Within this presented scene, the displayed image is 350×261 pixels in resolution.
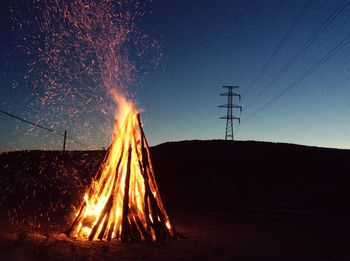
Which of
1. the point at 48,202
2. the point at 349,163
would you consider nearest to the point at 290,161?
the point at 349,163

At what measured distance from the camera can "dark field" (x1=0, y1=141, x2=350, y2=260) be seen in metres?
9.43

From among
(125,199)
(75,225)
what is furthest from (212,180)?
(125,199)

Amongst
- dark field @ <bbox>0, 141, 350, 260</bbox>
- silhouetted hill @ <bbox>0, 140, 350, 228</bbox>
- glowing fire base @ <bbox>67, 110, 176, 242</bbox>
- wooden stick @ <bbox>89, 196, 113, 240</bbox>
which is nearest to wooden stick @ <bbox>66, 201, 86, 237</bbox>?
glowing fire base @ <bbox>67, 110, 176, 242</bbox>

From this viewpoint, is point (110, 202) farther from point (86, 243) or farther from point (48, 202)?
point (48, 202)

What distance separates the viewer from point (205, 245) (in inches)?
410

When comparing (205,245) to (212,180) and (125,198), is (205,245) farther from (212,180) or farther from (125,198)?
(212,180)

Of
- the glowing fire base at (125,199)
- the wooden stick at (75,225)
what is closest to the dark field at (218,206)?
the wooden stick at (75,225)

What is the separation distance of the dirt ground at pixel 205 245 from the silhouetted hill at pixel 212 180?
15.5 ft

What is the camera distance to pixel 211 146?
180ft

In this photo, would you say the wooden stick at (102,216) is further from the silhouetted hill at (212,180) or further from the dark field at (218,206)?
the silhouetted hill at (212,180)

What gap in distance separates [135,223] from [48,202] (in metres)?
12.5

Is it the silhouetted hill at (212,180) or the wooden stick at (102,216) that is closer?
the wooden stick at (102,216)

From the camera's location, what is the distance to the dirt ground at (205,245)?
27.8 feet

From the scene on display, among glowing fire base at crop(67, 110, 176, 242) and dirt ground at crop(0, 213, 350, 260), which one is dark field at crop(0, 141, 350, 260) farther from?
glowing fire base at crop(67, 110, 176, 242)
